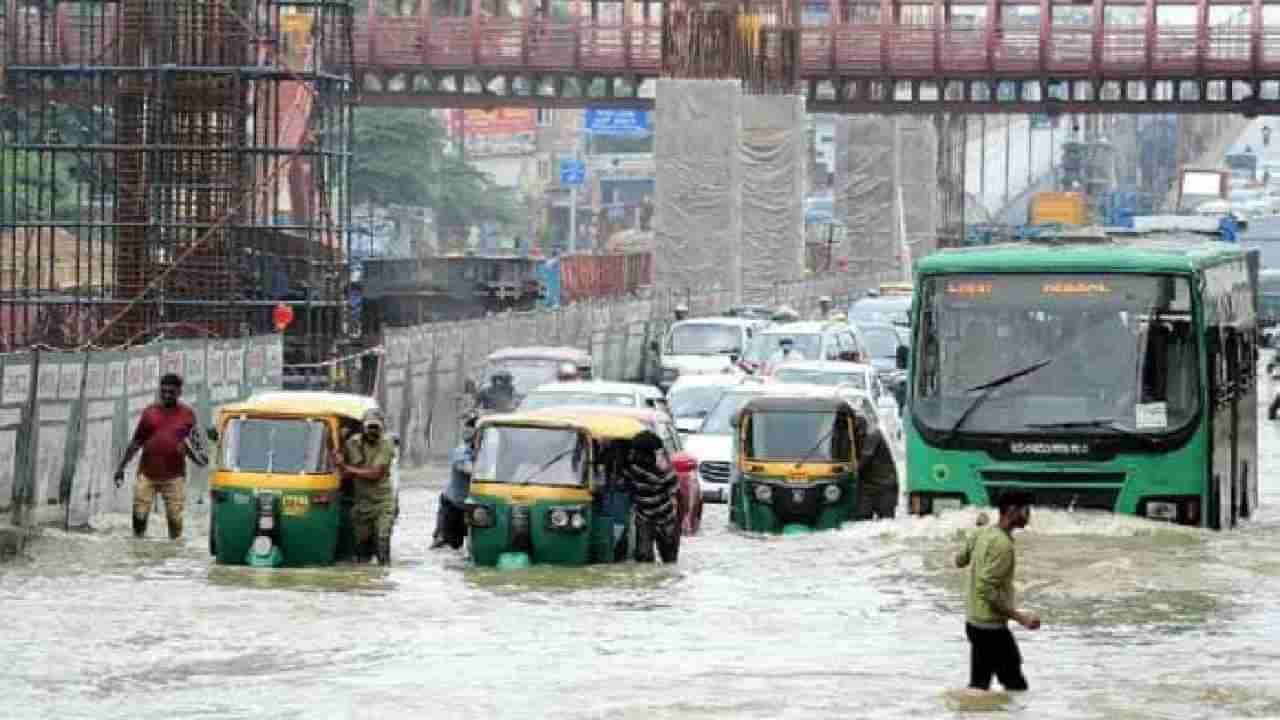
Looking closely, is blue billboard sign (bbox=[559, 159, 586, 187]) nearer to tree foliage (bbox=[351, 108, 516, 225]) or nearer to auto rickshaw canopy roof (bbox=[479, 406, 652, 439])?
tree foliage (bbox=[351, 108, 516, 225])

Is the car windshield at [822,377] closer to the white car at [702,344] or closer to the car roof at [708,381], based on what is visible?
the car roof at [708,381]

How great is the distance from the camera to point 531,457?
25.7m

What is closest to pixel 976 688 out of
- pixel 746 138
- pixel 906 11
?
pixel 746 138

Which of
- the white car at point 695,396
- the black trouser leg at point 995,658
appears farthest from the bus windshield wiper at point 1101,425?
the white car at point 695,396

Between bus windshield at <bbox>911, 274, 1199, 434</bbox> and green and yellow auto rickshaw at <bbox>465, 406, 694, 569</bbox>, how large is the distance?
3.49 m

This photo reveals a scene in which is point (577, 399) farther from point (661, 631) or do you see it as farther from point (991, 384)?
point (661, 631)

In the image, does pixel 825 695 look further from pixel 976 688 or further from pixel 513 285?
pixel 513 285

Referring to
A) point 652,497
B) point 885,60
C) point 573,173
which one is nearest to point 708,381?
point 652,497

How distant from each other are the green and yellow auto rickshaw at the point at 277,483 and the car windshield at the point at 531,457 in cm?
121

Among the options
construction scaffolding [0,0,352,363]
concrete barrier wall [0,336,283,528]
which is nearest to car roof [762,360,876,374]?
concrete barrier wall [0,336,283,528]

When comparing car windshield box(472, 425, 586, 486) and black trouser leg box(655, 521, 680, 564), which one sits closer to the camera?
car windshield box(472, 425, 586, 486)

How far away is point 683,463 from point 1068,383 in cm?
369

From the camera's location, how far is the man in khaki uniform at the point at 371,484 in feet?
84.6

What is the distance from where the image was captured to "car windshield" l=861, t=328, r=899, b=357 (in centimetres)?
Answer: 5184
